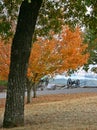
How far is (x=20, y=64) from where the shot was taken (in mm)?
13602

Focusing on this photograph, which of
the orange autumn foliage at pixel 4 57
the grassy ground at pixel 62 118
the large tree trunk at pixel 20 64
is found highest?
the orange autumn foliage at pixel 4 57

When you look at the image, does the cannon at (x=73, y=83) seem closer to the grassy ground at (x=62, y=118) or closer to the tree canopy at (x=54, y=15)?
the grassy ground at (x=62, y=118)

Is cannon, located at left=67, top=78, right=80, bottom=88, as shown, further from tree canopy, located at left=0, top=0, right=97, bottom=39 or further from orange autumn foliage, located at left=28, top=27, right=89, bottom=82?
tree canopy, located at left=0, top=0, right=97, bottom=39

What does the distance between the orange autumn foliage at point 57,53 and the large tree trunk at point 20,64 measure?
1447 centimetres

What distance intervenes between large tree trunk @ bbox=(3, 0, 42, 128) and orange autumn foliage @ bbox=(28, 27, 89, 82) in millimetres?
14472

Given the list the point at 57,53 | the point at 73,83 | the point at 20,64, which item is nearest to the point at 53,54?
the point at 57,53

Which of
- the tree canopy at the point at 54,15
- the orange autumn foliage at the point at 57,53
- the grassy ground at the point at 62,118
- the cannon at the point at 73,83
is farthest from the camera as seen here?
the cannon at the point at 73,83

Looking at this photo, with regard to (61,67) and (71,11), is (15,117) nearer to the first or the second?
(71,11)

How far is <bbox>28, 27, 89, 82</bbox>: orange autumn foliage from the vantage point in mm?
28531

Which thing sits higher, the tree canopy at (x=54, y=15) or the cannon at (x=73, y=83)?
the tree canopy at (x=54, y=15)

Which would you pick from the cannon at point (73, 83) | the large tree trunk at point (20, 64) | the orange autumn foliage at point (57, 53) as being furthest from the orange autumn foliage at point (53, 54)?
the cannon at point (73, 83)

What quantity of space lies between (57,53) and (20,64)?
15.7m

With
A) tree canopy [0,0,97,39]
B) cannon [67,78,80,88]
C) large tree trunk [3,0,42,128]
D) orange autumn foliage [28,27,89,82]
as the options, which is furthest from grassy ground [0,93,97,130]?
cannon [67,78,80,88]

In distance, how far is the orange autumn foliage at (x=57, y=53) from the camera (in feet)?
93.6
